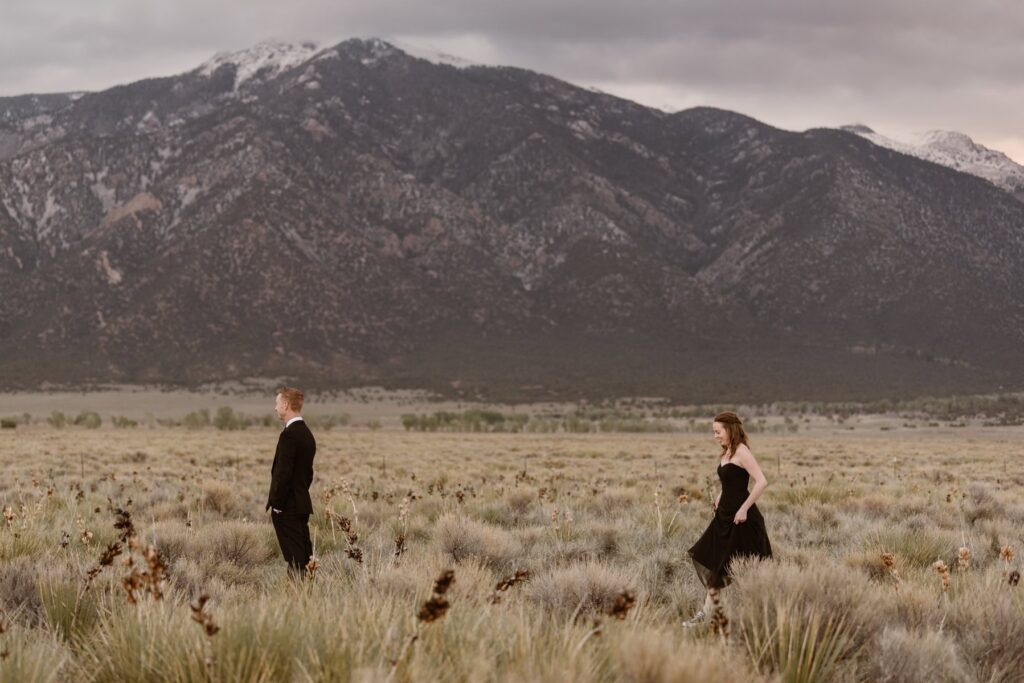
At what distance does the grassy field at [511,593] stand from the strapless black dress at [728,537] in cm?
35

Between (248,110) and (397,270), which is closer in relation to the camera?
(397,270)

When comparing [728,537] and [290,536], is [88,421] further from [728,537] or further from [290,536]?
[728,537]

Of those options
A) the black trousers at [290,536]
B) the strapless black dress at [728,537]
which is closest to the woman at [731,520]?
the strapless black dress at [728,537]

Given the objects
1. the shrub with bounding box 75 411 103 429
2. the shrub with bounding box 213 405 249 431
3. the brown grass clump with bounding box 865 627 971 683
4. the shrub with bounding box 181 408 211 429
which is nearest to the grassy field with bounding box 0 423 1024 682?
the brown grass clump with bounding box 865 627 971 683

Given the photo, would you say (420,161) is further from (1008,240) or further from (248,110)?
(1008,240)

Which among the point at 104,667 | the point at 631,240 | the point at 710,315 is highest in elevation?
the point at 631,240

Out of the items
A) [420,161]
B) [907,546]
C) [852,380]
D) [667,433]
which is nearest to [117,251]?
[420,161]

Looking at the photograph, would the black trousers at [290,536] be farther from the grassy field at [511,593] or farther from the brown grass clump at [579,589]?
the brown grass clump at [579,589]

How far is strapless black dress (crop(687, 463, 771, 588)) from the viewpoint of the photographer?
21.4ft

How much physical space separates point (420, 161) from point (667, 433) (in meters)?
134

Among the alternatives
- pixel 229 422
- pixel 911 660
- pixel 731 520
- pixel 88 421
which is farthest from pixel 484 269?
pixel 911 660

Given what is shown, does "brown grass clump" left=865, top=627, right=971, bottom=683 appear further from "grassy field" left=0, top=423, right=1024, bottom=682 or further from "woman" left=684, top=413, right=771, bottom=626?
"woman" left=684, top=413, right=771, bottom=626

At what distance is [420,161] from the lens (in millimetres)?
186875

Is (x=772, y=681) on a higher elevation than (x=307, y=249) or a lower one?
lower
